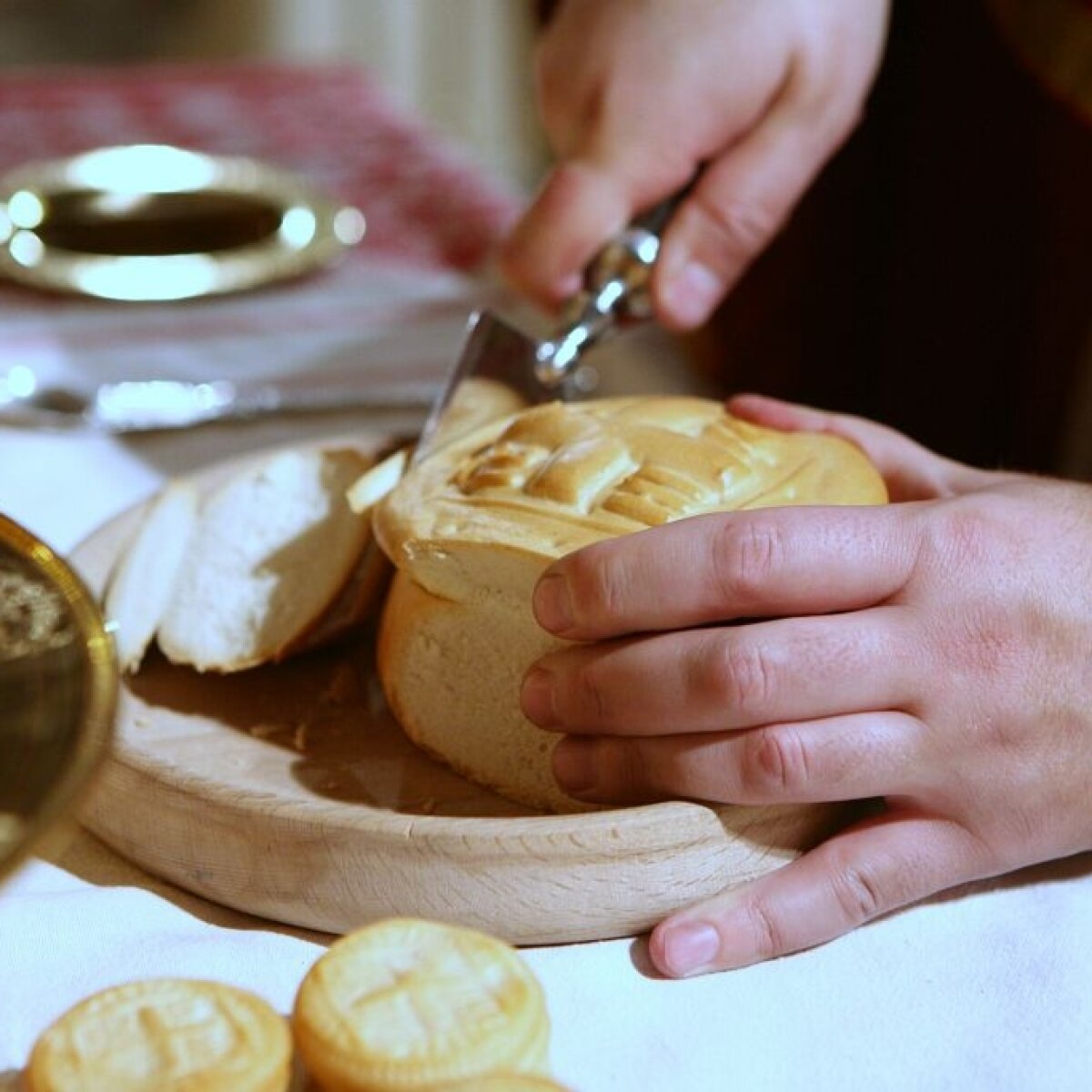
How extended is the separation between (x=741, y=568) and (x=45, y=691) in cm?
32

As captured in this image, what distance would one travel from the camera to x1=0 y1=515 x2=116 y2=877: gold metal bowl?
0.53 metres

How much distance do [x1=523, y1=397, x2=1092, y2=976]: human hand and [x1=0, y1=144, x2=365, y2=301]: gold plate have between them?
950mm

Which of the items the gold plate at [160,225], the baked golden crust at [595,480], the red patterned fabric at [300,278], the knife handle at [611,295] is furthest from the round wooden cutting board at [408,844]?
the gold plate at [160,225]

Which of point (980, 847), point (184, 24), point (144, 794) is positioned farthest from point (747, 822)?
point (184, 24)

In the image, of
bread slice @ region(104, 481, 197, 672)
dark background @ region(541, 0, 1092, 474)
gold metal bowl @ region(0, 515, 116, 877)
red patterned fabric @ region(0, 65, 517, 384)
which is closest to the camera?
gold metal bowl @ region(0, 515, 116, 877)

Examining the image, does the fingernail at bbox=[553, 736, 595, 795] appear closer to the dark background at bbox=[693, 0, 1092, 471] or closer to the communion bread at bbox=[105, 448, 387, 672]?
the communion bread at bbox=[105, 448, 387, 672]

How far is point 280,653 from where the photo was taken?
93 centimetres

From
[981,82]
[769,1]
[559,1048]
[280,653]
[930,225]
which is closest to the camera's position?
[559,1048]

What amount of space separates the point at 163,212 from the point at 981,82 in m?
0.95

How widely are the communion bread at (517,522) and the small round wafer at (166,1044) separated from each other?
0.84 feet

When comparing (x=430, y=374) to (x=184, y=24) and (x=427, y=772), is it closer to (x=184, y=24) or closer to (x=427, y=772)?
(x=427, y=772)

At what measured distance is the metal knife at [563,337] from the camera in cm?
104

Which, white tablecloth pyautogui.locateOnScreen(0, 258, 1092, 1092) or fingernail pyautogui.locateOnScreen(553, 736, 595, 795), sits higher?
Answer: fingernail pyautogui.locateOnScreen(553, 736, 595, 795)

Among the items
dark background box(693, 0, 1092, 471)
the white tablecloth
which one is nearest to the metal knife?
the white tablecloth
